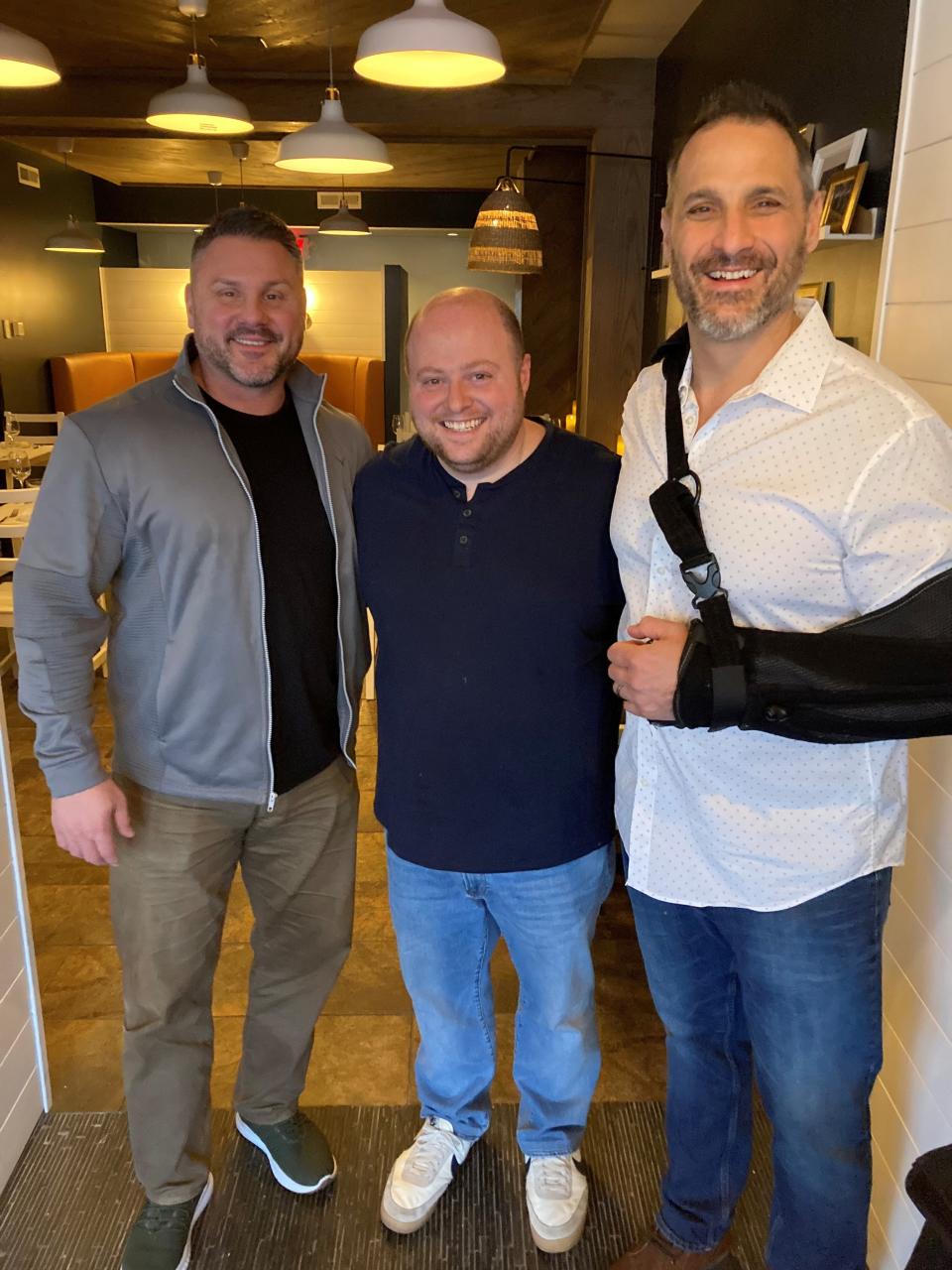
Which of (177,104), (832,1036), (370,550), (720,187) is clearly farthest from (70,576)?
(177,104)

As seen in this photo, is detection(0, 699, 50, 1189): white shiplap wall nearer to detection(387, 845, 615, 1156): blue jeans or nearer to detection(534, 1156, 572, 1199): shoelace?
detection(387, 845, 615, 1156): blue jeans

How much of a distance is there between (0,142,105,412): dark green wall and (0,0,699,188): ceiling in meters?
2.70

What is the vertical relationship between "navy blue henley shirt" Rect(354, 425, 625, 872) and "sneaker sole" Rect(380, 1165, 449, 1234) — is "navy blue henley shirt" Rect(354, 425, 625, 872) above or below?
above

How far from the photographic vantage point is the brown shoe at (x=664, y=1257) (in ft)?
5.71

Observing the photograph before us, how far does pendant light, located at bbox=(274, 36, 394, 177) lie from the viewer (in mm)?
3531

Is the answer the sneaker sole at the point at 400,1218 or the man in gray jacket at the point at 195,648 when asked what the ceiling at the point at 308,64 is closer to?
the man in gray jacket at the point at 195,648

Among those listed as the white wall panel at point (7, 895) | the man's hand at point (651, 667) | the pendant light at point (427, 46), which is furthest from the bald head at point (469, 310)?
the white wall panel at point (7, 895)

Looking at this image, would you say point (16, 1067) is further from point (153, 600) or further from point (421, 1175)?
point (153, 600)

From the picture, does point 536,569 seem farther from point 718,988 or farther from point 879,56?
point 879,56

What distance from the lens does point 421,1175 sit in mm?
1940

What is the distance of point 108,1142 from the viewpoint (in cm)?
212

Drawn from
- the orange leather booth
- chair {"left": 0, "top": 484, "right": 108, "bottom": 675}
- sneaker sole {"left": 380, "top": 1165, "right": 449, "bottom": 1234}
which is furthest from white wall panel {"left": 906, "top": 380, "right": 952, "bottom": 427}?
the orange leather booth

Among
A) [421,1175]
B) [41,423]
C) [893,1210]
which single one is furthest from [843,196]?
[41,423]

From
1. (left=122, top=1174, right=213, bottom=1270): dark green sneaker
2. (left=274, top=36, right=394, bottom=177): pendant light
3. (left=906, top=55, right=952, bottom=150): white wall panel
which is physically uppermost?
(left=274, top=36, right=394, bottom=177): pendant light
